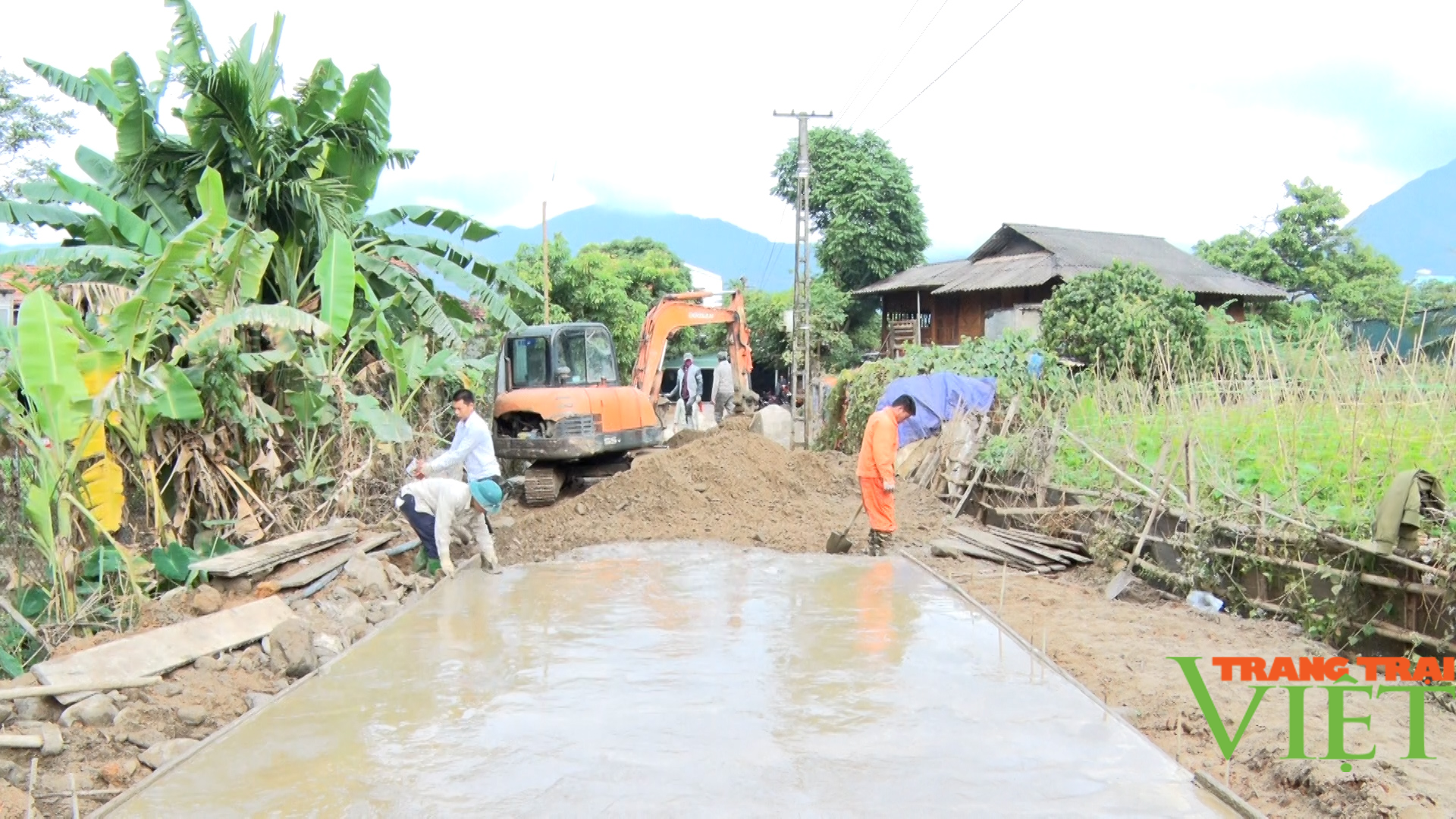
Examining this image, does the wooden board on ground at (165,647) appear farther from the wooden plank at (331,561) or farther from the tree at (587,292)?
the tree at (587,292)

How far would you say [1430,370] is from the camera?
861cm

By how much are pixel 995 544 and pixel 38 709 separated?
7.70 m

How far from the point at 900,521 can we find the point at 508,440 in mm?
5116

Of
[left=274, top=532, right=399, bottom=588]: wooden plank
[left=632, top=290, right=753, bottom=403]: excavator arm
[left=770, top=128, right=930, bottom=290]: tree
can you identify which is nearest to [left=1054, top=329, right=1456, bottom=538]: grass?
[left=274, top=532, right=399, bottom=588]: wooden plank

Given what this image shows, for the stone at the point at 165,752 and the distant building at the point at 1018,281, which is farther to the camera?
the distant building at the point at 1018,281

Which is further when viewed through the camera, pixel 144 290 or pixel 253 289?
pixel 253 289

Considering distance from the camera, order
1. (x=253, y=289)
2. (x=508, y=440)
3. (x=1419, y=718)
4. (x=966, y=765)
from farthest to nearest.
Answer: (x=508, y=440)
(x=253, y=289)
(x=1419, y=718)
(x=966, y=765)

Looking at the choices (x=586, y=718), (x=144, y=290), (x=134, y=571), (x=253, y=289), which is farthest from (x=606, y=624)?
(x=253, y=289)

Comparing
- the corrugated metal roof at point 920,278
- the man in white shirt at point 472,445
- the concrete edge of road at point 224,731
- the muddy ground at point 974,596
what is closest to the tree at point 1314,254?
the corrugated metal roof at point 920,278

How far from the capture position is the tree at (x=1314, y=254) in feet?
97.6

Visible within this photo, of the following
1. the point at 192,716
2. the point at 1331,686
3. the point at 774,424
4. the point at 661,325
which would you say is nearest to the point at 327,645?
the point at 192,716

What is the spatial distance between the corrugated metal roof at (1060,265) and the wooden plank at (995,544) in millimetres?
15176

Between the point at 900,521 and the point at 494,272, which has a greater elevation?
the point at 494,272

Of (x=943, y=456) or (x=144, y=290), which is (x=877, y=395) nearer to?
(x=943, y=456)
